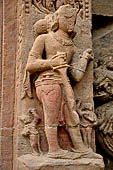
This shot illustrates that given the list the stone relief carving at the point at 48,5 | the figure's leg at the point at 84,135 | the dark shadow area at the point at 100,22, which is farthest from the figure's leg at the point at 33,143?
the dark shadow area at the point at 100,22

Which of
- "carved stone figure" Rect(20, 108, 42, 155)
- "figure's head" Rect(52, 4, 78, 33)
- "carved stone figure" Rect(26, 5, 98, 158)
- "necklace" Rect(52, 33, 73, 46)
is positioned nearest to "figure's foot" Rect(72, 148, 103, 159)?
"carved stone figure" Rect(26, 5, 98, 158)

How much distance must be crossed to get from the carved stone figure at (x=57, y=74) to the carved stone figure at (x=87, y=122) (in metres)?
A: 0.14

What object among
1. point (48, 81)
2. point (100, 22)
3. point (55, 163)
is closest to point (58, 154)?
point (55, 163)

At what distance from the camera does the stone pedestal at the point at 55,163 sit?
350 cm

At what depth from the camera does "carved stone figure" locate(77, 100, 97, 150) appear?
3869mm

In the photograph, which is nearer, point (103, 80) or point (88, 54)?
point (88, 54)

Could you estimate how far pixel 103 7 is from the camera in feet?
16.4

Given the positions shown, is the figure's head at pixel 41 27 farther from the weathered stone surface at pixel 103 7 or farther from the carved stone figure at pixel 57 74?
the weathered stone surface at pixel 103 7

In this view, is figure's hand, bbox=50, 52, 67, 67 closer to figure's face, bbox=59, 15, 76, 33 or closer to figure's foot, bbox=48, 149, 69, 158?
figure's face, bbox=59, 15, 76, 33

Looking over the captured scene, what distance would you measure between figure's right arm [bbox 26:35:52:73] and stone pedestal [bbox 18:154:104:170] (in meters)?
0.98

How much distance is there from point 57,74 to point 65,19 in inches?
25.7

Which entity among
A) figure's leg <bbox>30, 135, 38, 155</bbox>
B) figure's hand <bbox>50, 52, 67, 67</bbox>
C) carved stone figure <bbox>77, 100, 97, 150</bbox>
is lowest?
figure's leg <bbox>30, 135, 38, 155</bbox>

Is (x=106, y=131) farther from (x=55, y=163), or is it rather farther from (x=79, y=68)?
(x=55, y=163)

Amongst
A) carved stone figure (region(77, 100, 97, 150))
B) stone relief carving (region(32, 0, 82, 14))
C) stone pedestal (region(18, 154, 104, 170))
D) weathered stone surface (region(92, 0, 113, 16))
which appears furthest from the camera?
weathered stone surface (region(92, 0, 113, 16))
